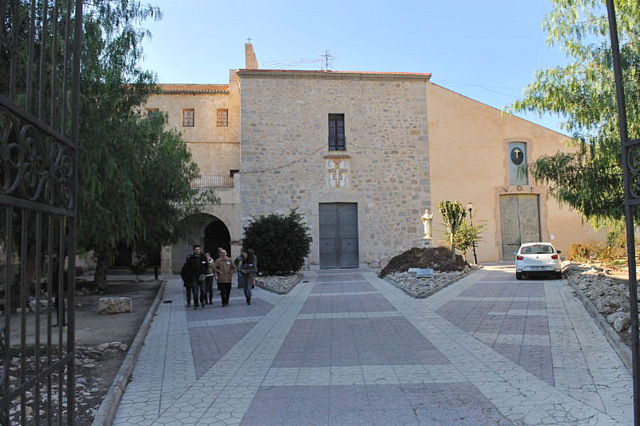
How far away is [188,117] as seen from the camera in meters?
27.5

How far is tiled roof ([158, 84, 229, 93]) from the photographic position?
2731cm

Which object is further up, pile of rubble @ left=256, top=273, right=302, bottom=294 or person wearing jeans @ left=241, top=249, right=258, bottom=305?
person wearing jeans @ left=241, top=249, right=258, bottom=305

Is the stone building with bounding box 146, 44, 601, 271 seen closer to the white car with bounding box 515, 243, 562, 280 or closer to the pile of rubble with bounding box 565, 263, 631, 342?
the white car with bounding box 515, 243, 562, 280

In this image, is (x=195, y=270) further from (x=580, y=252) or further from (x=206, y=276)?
(x=580, y=252)

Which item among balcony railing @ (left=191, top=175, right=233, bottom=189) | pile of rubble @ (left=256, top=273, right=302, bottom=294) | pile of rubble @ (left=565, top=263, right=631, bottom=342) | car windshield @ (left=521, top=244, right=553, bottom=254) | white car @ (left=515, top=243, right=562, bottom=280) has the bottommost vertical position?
pile of rubble @ (left=256, top=273, right=302, bottom=294)

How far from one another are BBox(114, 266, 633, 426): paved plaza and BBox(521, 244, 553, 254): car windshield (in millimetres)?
7161

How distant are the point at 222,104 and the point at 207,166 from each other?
3.50 meters

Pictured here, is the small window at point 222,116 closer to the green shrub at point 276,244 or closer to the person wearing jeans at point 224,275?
the green shrub at point 276,244

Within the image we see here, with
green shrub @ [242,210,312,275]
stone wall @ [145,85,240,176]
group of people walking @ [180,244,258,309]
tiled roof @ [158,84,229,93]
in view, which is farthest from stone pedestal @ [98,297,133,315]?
tiled roof @ [158,84,229,93]

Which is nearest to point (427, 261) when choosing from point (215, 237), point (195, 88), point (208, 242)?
point (215, 237)

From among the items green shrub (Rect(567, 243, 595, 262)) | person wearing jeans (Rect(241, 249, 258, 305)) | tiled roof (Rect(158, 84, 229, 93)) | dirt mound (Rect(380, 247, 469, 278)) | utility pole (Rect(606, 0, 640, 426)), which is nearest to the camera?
utility pole (Rect(606, 0, 640, 426))

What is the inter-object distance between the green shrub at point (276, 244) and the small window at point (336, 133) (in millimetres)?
6832

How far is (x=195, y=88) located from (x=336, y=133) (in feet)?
28.5

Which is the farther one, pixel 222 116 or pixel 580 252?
pixel 222 116
